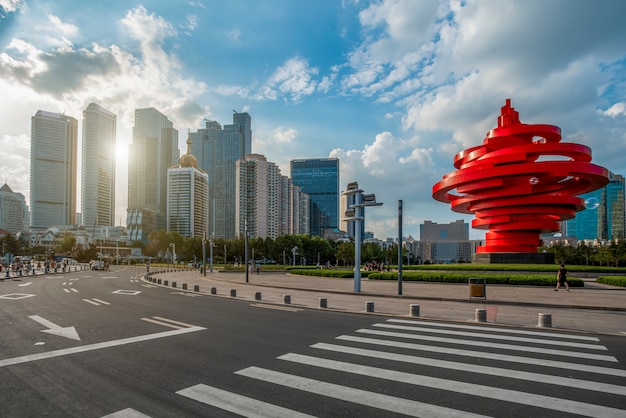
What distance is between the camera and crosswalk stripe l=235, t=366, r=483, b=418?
17.9ft

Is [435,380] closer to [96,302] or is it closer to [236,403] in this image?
[236,403]

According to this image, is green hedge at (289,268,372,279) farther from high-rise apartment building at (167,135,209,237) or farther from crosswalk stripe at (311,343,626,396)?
high-rise apartment building at (167,135,209,237)

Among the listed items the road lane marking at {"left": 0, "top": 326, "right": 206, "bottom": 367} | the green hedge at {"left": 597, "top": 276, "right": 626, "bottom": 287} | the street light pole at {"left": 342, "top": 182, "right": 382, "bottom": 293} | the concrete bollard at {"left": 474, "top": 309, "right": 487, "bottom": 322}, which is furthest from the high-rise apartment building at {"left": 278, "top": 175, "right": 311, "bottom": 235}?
the road lane marking at {"left": 0, "top": 326, "right": 206, "bottom": 367}

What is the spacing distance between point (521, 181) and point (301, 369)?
38844mm

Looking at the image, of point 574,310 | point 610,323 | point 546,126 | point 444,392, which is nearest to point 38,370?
point 444,392

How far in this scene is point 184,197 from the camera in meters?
184

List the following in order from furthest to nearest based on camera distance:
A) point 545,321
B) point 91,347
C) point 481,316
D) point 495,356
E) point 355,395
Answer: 1. point 481,316
2. point 545,321
3. point 91,347
4. point 495,356
5. point 355,395

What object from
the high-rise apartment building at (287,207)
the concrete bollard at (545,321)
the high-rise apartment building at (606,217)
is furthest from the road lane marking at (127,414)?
the high-rise apartment building at (606,217)

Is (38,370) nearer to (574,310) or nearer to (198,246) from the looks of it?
(574,310)

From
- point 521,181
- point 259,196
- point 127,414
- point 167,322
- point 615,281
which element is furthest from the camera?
point 259,196

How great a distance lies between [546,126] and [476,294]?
27972 mm

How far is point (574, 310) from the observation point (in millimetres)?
16375

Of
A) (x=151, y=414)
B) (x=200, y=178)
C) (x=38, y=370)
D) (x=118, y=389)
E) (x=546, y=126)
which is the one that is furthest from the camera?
(x=200, y=178)

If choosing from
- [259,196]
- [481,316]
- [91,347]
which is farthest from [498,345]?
[259,196]
